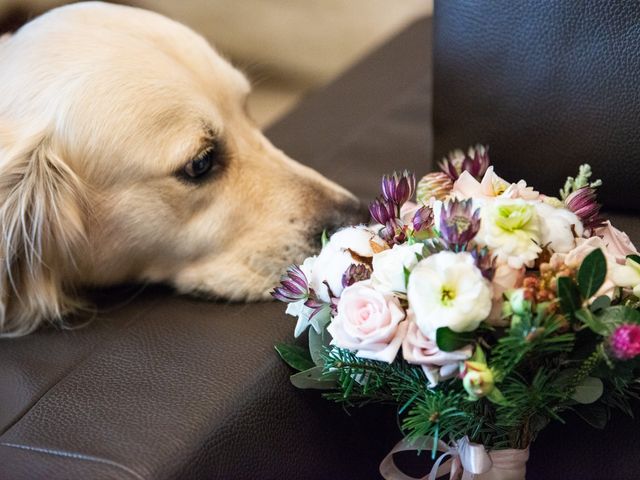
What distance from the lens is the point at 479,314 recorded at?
79 centimetres

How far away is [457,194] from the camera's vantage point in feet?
3.23

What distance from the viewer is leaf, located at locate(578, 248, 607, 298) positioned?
81cm

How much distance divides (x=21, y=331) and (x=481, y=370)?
788 millimetres

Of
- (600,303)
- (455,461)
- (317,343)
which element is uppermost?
(600,303)

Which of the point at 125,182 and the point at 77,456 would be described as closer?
the point at 77,456

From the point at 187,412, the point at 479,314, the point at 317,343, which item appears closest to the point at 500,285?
the point at 479,314

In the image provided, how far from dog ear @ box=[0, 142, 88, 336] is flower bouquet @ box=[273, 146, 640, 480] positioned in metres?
0.47

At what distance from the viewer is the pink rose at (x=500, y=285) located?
2.72ft

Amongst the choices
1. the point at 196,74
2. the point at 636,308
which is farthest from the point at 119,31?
the point at 636,308

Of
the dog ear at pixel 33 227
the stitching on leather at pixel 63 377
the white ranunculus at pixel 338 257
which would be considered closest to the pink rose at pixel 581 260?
the white ranunculus at pixel 338 257

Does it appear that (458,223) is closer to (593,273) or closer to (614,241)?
(593,273)

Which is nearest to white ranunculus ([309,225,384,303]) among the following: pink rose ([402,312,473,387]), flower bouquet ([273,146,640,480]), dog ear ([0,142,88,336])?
flower bouquet ([273,146,640,480])

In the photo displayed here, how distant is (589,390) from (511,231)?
0.19m

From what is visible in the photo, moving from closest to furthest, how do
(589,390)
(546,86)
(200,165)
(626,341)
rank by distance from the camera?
(626,341), (589,390), (546,86), (200,165)
